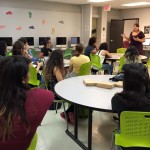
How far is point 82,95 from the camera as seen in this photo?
2.20m

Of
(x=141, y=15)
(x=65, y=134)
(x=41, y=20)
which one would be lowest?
(x=65, y=134)

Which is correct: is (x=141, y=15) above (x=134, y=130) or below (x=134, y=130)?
above

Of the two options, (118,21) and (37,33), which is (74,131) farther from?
(118,21)

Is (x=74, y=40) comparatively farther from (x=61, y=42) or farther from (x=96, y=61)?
(x=96, y=61)

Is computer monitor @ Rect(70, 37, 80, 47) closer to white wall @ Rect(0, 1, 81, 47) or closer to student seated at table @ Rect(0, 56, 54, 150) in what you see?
white wall @ Rect(0, 1, 81, 47)

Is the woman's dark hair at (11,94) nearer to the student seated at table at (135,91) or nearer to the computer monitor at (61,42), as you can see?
the student seated at table at (135,91)

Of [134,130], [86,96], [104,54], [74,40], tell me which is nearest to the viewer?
[134,130]

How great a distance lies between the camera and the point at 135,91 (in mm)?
1686

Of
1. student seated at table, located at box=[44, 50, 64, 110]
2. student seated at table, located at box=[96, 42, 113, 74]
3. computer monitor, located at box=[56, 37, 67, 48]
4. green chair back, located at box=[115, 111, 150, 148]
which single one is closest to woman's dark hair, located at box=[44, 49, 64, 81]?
student seated at table, located at box=[44, 50, 64, 110]

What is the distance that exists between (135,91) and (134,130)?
305 millimetres

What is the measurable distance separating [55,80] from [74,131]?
841 millimetres

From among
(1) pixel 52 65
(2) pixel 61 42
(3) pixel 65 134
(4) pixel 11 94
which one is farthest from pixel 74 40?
(4) pixel 11 94

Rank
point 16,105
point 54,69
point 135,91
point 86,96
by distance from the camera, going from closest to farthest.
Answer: point 16,105 → point 135,91 → point 86,96 → point 54,69

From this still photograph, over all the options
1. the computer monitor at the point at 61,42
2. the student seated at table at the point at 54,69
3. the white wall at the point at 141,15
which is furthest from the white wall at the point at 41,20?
the student seated at table at the point at 54,69
